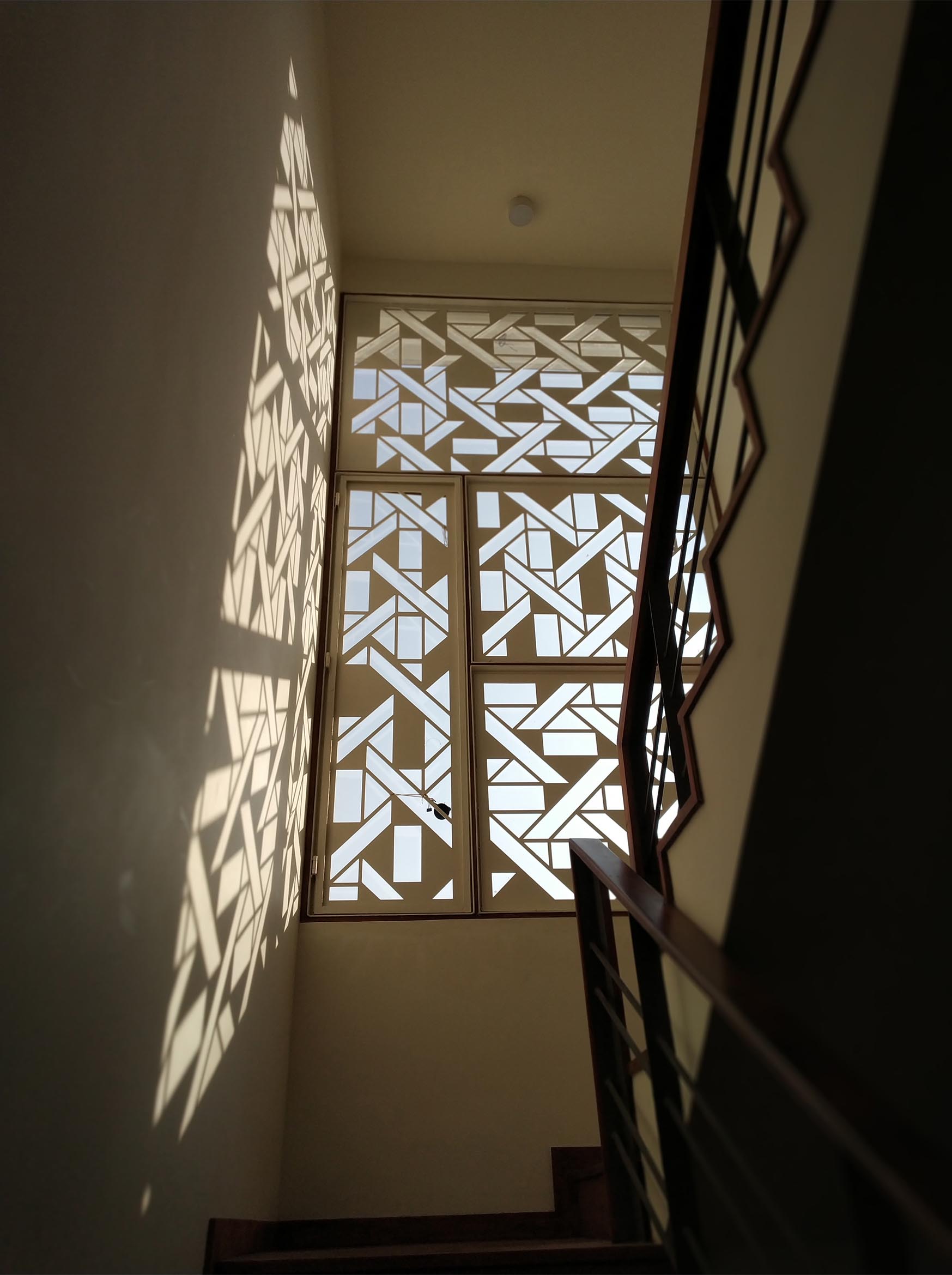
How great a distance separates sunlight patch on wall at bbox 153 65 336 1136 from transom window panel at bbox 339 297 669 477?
687 millimetres

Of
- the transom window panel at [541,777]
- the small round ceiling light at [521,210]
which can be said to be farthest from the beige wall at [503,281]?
the transom window panel at [541,777]

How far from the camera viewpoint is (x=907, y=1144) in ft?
3.10

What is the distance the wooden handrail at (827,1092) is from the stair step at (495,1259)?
0.74 m

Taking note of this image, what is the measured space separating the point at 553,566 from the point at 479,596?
1.61 ft

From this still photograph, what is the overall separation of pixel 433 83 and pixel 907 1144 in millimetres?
5700

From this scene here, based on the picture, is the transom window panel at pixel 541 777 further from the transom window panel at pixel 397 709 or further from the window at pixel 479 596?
the transom window panel at pixel 397 709

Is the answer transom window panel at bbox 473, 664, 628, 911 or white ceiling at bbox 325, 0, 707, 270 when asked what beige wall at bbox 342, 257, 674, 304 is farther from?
transom window panel at bbox 473, 664, 628, 911

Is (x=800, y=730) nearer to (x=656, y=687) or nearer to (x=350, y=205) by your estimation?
(x=656, y=687)

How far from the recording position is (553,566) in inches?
201

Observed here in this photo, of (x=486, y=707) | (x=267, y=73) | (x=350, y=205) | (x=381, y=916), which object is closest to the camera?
(x=267, y=73)

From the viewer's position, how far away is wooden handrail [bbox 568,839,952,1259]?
2.86 ft

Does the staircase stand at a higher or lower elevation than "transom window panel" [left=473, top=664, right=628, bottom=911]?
lower

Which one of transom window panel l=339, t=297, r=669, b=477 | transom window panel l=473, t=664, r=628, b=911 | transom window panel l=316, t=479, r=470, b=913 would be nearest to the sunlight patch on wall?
transom window panel l=316, t=479, r=470, b=913

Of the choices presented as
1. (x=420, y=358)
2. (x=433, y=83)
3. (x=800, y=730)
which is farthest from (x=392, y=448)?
(x=800, y=730)
